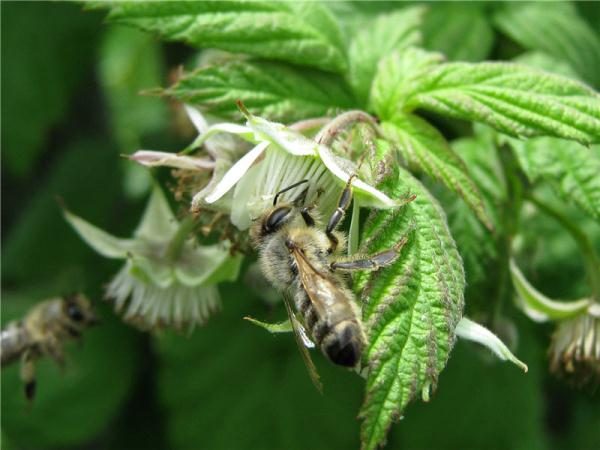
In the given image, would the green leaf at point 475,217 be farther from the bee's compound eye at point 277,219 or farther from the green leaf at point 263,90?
the bee's compound eye at point 277,219

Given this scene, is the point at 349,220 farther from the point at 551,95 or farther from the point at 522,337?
the point at 522,337

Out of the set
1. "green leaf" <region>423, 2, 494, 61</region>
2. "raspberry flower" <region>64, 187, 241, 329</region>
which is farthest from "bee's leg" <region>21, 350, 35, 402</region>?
"green leaf" <region>423, 2, 494, 61</region>

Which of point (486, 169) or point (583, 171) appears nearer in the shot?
point (583, 171)

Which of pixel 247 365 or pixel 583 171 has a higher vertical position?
pixel 583 171

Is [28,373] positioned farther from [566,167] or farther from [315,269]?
[566,167]

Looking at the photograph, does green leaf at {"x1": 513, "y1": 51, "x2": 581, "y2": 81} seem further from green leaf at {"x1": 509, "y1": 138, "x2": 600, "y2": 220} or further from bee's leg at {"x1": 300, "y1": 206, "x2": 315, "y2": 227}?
bee's leg at {"x1": 300, "y1": 206, "x2": 315, "y2": 227}

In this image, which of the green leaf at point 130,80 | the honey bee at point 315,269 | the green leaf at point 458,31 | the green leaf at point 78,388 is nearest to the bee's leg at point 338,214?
the honey bee at point 315,269

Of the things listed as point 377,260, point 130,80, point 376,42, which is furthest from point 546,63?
point 130,80

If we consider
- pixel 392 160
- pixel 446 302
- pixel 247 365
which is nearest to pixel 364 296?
pixel 446 302
